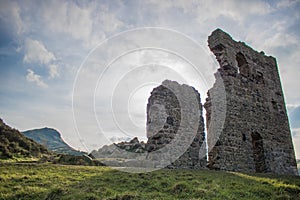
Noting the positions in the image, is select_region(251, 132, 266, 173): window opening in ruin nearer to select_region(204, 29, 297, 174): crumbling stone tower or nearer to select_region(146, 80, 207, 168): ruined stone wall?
select_region(204, 29, 297, 174): crumbling stone tower

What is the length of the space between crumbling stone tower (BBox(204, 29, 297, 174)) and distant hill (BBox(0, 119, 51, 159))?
54.8ft

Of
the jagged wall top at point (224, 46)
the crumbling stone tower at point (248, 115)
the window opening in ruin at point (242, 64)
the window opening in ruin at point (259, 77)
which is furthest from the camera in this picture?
the window opening in ruin at point (259, 77)

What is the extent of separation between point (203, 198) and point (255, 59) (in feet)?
40.9

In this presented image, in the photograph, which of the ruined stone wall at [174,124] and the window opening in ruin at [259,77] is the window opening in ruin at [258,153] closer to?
the ruined stone wall at [174,124]

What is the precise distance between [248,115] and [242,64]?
11.5ft

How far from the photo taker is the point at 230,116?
1233cm

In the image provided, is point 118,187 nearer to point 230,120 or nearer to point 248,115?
point 230,120

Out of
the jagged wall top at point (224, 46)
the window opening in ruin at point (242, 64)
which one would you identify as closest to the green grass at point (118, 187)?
the jagged wall top at point (224, 46)

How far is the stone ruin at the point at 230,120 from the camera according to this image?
11281 mm

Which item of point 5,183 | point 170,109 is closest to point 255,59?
point 170,109

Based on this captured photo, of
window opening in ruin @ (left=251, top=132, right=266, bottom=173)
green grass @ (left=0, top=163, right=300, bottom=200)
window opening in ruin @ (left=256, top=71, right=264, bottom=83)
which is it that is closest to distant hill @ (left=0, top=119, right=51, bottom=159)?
green grass @ (left=0, top=163, right=300, bottom=200)

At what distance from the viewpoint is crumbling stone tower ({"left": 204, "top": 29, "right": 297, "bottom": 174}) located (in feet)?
38.8

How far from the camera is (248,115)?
1320 cm

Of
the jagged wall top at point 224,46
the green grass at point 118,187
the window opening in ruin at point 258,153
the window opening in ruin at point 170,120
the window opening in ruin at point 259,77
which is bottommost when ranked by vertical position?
the green grass at point 118,187
